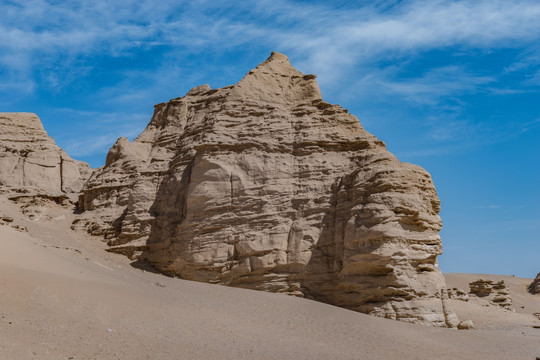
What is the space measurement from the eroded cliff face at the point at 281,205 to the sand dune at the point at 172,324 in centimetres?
124

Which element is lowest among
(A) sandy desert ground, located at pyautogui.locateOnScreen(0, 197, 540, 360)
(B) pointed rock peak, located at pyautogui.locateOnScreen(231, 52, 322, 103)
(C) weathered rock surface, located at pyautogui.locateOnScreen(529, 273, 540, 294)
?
(A) sandy desert ground, located at pyautogui.locateOnScreen(0, 197, 540, 360)

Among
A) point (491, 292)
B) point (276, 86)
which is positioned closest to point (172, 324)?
point (276, 86)

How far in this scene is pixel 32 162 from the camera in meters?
32.9

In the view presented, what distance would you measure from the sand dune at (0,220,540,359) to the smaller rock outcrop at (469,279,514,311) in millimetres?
11785

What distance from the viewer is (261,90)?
28.2 metres

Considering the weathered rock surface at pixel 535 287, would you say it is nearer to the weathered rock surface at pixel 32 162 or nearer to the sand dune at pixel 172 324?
the sand dune at pixel 172 324

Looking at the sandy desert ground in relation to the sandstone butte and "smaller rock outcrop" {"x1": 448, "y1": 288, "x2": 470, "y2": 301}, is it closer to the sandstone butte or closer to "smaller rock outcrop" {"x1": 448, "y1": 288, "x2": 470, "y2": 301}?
the sandstone butte

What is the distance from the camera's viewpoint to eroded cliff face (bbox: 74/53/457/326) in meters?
22.3

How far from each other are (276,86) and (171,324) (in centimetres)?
1484

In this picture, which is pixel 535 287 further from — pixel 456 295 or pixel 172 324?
pixel 172 324

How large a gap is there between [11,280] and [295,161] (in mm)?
13032

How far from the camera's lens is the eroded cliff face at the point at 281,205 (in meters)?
22.3

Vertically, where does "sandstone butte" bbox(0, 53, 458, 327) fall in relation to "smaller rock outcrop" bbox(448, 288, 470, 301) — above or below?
above

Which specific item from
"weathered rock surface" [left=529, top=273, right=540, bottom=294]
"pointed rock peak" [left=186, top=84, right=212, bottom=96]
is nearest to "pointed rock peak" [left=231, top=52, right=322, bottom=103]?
"pointed rock peak" [left=186, top=84, right=212, bottom=96]
